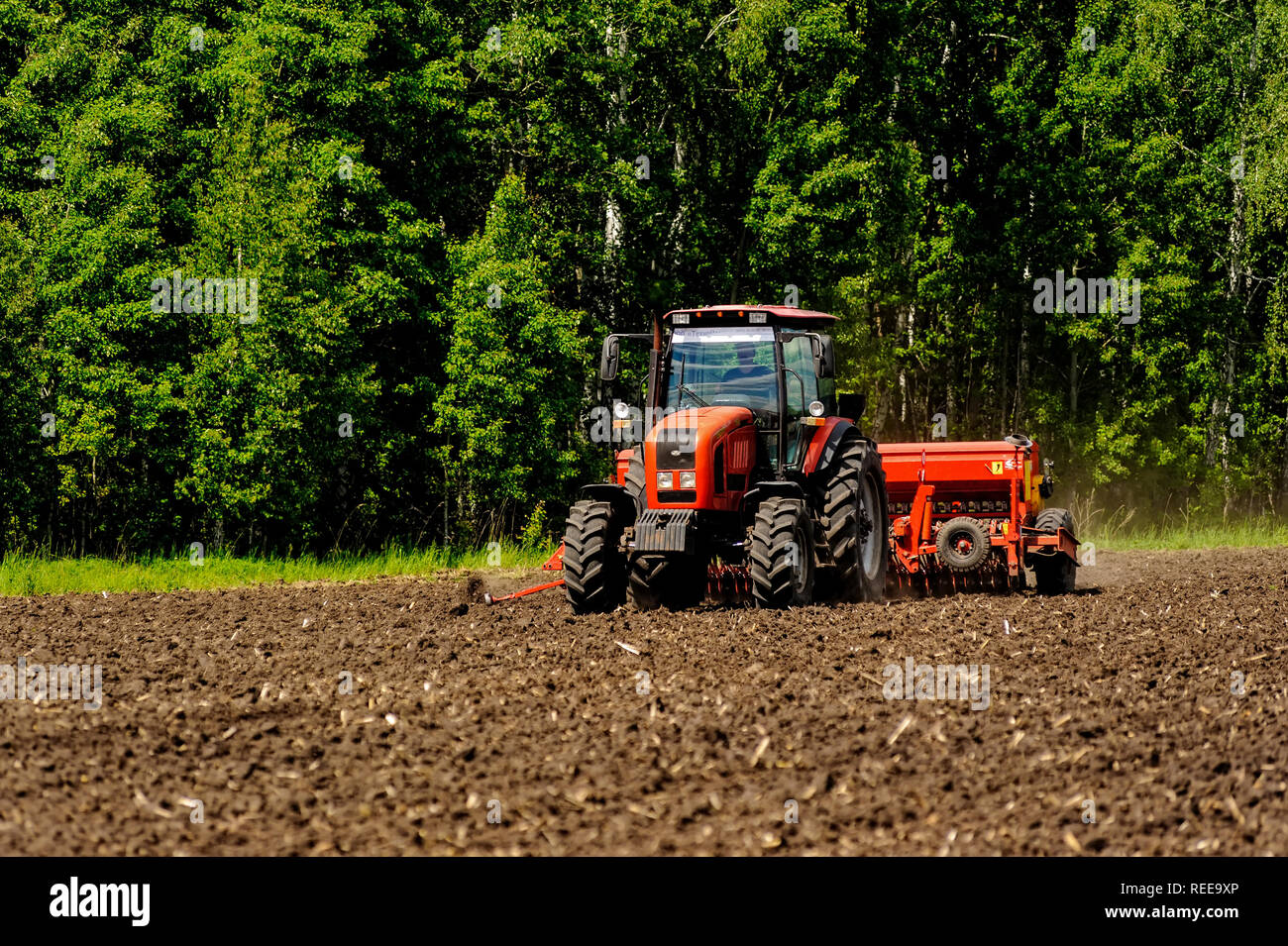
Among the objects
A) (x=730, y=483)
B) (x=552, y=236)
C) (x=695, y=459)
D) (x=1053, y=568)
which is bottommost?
(x=1053, y=568)

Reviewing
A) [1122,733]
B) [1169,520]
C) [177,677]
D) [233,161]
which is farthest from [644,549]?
[1169,520]

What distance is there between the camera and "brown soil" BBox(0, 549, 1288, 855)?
5.53 meters

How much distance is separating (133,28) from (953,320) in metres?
17.5

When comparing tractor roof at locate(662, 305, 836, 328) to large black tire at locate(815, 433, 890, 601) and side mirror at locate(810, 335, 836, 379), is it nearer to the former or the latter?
side mirror at locate(810, 335, 836, 379)

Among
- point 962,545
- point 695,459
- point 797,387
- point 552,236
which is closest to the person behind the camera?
point 695,459

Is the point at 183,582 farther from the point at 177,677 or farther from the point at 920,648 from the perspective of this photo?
the point at 920,648

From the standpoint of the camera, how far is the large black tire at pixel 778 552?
11.5 m

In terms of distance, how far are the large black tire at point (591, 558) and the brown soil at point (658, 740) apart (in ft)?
1.47

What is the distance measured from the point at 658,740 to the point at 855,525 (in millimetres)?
6009

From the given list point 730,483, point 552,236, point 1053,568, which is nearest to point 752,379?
point 730,483

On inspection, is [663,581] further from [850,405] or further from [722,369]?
[850,405]

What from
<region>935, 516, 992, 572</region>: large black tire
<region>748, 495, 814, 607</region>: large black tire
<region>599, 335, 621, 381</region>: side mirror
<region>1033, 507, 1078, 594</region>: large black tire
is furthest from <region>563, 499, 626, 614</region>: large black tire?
<region>1033, 507, 1078, 594</region>: large black tire

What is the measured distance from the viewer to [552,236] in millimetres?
23094

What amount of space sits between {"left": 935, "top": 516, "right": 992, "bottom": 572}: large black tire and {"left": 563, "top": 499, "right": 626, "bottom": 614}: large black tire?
373cm
